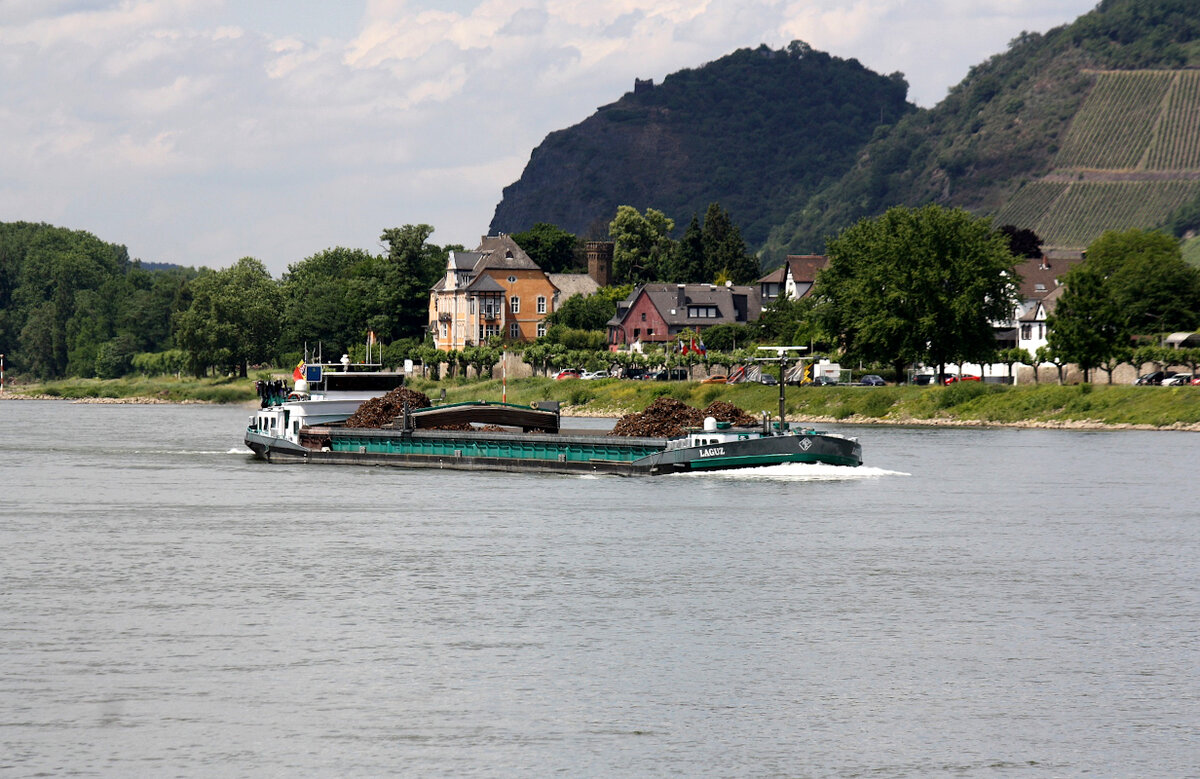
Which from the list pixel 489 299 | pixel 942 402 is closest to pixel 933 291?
pixel 942 402

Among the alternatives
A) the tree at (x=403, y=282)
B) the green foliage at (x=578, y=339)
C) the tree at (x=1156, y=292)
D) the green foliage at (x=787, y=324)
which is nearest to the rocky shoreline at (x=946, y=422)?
the green foliage at (x=787, y=324)

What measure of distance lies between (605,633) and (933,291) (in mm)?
89873

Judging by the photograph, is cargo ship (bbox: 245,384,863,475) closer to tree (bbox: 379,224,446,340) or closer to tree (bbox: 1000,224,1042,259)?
tree (bbox: 379,224,446,340)

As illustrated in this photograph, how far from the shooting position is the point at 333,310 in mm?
184375

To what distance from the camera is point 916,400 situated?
10938cm

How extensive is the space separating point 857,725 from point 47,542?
28.1 meters

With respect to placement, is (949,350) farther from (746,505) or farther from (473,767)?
(473,767)

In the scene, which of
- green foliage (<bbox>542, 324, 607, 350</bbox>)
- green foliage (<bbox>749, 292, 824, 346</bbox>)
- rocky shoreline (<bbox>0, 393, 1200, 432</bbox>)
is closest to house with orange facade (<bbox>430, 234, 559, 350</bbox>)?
green foliage (<bbox>542, 324, 607, 350</bbox>)

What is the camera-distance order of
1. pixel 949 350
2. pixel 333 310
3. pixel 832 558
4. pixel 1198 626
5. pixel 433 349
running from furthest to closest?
pixel 333 310
pixel 433 349
pixel 949 350
pixel 832 558
pixel 1198 626

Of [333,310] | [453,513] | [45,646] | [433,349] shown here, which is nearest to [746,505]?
[453,513]

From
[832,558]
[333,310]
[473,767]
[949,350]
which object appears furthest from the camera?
[333,310]

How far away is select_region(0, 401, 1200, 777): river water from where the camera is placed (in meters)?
20.2

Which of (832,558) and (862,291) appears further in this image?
(862,291)

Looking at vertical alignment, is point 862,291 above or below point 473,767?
above
